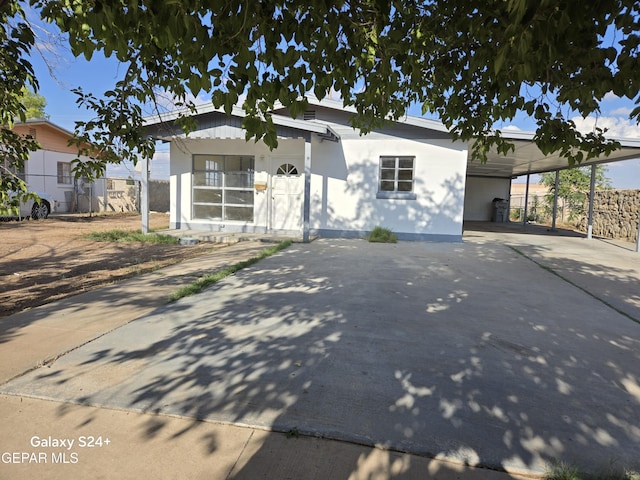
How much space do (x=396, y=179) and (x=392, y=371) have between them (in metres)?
9.60

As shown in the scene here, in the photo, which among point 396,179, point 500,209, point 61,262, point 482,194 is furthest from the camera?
point 482,194

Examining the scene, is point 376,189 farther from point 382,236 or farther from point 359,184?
point 382,236

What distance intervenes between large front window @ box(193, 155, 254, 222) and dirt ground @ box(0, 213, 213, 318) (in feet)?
8.19

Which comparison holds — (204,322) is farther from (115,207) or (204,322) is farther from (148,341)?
(115,207)

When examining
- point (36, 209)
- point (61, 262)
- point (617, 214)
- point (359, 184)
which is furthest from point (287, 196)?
point (617, 214)

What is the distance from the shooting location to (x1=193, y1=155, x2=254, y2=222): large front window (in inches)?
525

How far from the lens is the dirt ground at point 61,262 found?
5.87 meters

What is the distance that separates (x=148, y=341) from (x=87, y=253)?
262 inches

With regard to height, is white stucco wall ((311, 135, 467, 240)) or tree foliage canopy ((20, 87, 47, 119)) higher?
tree foliage canopy ((20, 87, 47, 119))

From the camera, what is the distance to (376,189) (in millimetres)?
12438

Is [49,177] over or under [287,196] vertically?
over

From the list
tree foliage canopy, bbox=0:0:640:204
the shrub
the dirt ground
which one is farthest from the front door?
tree foliage canopy, bbox=0:0:640:204

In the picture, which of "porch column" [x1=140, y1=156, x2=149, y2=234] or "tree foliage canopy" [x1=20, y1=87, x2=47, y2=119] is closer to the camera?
"porch column" [x1=140, y1=156, x2=149, y2=234]

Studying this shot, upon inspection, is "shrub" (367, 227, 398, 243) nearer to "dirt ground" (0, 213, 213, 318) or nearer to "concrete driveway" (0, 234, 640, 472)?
"dirt ground" (0, 213, 213, 318)
